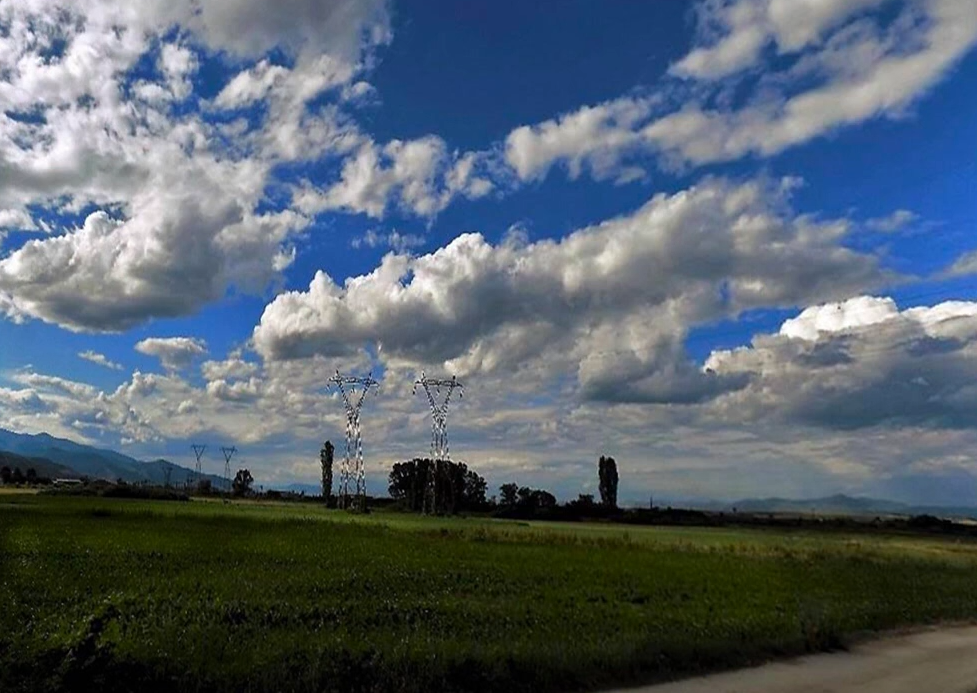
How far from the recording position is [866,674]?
18.4 metres

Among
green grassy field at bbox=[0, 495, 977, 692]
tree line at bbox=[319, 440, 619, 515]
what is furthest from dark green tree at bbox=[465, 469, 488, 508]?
green grassy field at bbox=[0, 495, 977, 692]

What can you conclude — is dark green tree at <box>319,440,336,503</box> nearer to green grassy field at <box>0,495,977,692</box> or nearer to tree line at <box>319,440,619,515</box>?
tree line at <box>319,440,619,515</box>

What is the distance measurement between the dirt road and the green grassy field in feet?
2.44

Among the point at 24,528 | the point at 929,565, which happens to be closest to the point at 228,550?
the point at 24,528

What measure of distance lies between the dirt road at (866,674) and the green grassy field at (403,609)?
0.74 metres

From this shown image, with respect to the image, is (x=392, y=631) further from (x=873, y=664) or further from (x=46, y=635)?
(x=873, y=664)

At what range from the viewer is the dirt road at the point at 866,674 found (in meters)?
16.2

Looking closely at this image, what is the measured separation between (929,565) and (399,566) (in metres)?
35.9

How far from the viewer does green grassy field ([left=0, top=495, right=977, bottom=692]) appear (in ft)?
45.6

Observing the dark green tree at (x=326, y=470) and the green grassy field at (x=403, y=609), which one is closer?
the green grassy field at (x=403, y=609)

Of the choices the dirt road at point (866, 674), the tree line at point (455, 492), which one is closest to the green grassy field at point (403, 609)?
the dirt road at point (866, 674)

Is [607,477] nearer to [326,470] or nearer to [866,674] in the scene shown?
[326,470]

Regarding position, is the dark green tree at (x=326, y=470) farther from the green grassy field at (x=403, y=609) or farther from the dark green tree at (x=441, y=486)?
the green grassy field at (x=403, y=609)

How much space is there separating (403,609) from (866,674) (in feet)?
37.7
